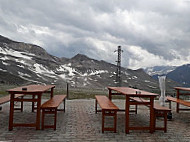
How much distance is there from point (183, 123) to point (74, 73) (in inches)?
3790

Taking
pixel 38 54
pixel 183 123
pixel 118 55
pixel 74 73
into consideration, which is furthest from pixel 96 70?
pixel 183 123

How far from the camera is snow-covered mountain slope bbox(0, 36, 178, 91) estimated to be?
72.7 m

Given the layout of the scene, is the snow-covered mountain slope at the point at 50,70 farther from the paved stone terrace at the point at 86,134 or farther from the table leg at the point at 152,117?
the table leg at the point at 152,117

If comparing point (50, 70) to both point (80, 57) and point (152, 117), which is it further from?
point (152, 117)

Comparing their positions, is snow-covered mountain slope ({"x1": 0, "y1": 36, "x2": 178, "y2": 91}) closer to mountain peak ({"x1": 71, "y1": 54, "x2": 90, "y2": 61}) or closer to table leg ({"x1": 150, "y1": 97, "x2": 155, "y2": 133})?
mountain peak ({"x1": 71, "y1": 54, "x2": 90, "y2": 61})

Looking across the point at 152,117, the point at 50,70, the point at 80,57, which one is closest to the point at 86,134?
the point at 152,117

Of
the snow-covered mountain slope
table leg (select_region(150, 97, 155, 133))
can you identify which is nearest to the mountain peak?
the snow-covered mountain slope

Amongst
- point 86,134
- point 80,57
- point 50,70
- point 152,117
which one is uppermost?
point 80,57

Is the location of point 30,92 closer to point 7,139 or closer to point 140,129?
point 7,139

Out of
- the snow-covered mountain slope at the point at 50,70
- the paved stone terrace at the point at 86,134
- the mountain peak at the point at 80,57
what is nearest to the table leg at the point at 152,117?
the paved stone terrace at the point at 86,134

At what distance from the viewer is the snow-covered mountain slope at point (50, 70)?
72.7m

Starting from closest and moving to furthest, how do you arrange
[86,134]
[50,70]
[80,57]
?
1. [86,134]
2. [50,70]
3. [80,57]

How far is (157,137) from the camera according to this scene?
17.2 feet

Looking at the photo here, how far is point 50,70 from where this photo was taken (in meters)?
96.3
